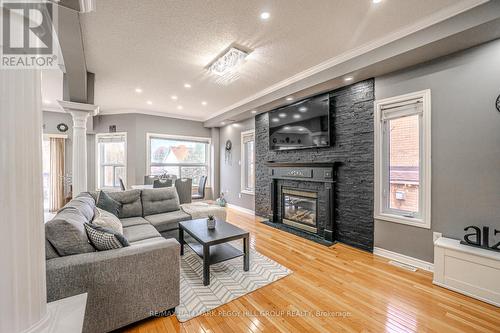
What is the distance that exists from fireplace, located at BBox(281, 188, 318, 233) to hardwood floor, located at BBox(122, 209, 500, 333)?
126 cm

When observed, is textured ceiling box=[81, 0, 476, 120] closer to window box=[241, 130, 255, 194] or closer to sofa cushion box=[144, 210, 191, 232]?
window box=[241, 130, 255, 194]

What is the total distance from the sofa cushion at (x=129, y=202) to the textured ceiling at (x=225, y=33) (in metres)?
1.92

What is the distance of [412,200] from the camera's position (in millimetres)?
2836

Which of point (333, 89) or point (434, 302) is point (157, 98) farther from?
point (434, 302)

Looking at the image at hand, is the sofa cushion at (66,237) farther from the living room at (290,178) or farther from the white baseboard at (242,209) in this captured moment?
the white baseboard at (242,209)

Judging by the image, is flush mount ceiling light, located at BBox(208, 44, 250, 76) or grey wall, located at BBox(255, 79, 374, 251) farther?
grey wall, located at BBox(255, 79, 374, 251)

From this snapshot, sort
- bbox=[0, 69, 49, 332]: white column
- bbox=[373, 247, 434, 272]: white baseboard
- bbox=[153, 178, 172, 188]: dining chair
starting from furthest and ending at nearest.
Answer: bbox=[153, 178, 172, 188]: dining chair → bbox=[373, 247, 434, 272]: white baseboard → bbox=[0, 69, 49, 332]: white column

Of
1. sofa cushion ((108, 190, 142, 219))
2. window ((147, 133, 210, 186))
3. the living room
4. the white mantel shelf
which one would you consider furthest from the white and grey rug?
window ((147, 133, 210, 186))

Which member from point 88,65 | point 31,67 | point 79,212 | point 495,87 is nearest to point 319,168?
point 495,87

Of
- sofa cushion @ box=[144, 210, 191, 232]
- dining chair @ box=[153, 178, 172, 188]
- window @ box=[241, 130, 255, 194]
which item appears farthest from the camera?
window @ box=[241, 130, 255, 194]

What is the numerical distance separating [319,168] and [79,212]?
325cm

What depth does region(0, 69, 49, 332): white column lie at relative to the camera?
0.84 m

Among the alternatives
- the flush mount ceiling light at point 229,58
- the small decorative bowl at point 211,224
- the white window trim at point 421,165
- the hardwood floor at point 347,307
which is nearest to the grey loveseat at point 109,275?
the hardwood floor at point 347,307

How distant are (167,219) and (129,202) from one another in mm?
733
